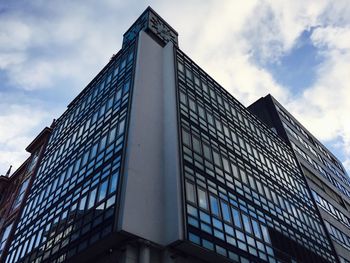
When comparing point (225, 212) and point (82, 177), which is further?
point (82, 177)

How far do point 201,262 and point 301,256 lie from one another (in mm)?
10908

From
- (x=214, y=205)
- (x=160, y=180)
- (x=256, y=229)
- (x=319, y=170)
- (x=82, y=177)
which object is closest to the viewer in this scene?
(x=160, y=180)

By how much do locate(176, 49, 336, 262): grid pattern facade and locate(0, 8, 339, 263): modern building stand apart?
0.10 meters

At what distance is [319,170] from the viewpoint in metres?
43.6

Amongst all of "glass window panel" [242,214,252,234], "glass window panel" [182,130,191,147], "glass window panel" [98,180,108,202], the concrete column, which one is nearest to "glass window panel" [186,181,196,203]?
"glass window panel" [182,130,191,147]

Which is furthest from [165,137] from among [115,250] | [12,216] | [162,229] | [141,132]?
[12,216]

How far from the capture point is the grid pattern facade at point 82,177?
1722cm

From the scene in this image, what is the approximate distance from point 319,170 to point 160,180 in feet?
107

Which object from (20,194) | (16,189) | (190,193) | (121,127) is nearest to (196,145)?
(190,193)

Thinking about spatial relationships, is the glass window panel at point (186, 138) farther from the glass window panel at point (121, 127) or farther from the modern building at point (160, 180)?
the glass window panel at point (121, 127)

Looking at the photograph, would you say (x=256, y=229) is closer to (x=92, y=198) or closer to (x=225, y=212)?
(x=225, y=212)

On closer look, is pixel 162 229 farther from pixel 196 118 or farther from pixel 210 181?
pixel 196 118

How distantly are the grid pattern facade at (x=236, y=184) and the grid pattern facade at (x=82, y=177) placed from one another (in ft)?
13.2

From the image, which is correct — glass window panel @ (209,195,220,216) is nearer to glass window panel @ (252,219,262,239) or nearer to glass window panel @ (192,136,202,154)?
glass window panel @ (192,136,202,154)
